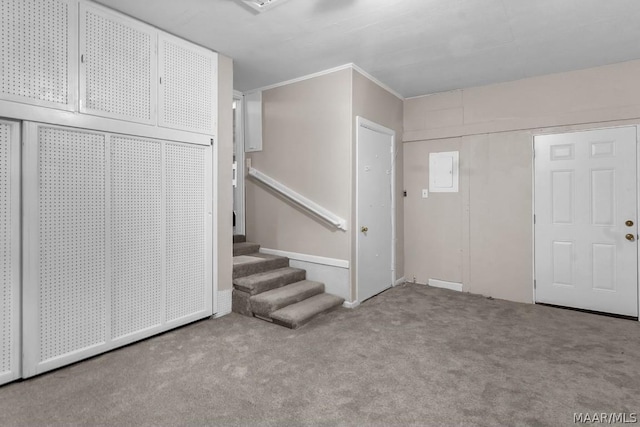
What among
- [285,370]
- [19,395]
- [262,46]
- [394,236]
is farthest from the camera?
[394,236]

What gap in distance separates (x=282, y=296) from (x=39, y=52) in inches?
112

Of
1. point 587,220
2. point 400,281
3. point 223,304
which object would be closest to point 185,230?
point 223,304

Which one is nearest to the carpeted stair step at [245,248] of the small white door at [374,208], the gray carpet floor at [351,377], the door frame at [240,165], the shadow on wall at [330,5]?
the door frame at [240,165]

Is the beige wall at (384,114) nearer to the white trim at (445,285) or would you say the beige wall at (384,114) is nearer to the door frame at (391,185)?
the door frame at (391,185)

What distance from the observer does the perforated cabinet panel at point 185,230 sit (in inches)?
126

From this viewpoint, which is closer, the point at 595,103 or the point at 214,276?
the point at 214,276

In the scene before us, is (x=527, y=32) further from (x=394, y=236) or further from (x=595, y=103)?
(x=394, y=236)

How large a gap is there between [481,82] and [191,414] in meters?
4.70

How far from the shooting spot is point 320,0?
261 cm

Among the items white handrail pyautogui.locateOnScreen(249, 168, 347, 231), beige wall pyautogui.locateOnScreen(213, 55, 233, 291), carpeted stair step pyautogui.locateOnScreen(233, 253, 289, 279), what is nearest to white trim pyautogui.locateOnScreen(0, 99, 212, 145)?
beige wall pyautogui.locateOnScreen(213, 55, 233, 291)

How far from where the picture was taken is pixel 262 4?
2.64 meters

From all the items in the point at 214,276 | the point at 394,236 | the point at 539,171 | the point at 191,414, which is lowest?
the point at 191,414

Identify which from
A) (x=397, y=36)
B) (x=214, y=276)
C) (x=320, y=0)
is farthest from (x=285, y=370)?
(x=397, y=36)

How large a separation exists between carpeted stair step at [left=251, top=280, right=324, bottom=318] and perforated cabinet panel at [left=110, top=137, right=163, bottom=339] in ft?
3.08
